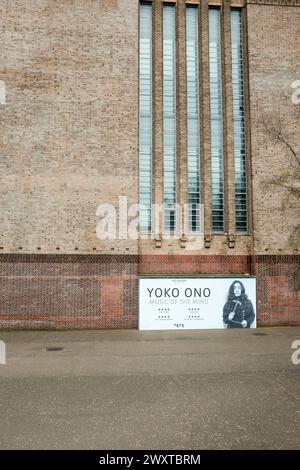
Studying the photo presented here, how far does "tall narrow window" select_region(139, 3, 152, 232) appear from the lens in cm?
1895

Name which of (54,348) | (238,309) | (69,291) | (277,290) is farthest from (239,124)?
(54,348)

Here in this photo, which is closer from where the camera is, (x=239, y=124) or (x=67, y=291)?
(x=67, y=291)

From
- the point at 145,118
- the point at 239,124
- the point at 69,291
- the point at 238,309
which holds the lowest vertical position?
the point at 238,309

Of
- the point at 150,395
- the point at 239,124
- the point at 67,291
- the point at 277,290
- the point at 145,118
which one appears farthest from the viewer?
the point at 239,124

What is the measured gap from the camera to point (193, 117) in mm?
19750

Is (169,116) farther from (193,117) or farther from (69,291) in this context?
(69,291)

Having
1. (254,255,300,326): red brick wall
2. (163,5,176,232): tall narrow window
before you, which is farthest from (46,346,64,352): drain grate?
(254,255,300,326): red brick wall

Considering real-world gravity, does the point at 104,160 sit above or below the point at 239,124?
below

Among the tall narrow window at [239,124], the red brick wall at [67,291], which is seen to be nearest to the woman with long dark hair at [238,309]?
the tall narrow window at [239,124]

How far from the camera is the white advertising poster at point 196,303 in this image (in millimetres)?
17828

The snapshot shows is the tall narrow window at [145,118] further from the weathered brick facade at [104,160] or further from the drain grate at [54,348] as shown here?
the drain grate at [54,348]

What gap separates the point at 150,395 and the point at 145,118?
14114 millimetres
